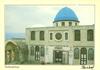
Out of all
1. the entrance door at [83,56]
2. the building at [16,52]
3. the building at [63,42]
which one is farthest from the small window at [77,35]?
the building at [16,52]

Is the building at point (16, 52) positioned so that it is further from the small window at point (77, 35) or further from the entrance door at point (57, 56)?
the small window at point (77, 35)

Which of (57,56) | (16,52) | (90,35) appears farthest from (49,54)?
(90,35)

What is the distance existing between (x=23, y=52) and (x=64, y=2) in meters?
0.57

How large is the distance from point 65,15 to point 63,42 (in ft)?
0.78

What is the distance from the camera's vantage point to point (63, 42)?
75.9 inches

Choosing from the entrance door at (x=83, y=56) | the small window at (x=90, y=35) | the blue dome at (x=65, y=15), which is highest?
the blue dome at (x=65, y=15)

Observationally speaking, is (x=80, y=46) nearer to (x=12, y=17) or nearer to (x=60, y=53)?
(x=60, y=53)

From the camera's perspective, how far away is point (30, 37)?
1934mm

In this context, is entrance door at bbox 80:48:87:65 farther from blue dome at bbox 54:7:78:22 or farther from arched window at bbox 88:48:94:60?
blue dome at bbox 54:7:78:22

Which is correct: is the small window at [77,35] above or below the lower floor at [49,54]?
above

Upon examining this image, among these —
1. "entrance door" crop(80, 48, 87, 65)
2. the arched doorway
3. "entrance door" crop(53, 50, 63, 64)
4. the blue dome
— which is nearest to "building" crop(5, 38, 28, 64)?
the arched doorway

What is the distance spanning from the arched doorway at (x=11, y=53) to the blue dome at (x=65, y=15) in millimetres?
441

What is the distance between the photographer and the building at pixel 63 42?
1.91 m

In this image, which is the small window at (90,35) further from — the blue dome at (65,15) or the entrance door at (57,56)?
the entrance door at (57,56)
